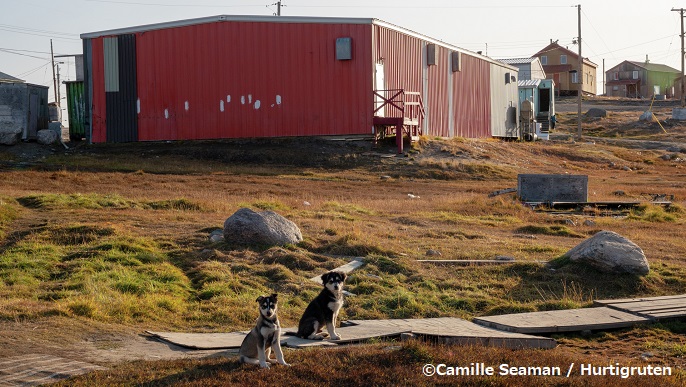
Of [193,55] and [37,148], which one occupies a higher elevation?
[193,55]

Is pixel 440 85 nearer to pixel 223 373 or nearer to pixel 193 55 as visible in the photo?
pixel 193 55

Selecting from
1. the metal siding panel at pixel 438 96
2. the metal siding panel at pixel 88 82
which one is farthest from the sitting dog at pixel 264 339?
the metal siding panel at pixel 438 96

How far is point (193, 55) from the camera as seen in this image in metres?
34.4

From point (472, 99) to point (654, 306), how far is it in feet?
110

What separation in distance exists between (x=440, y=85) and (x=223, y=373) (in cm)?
3352

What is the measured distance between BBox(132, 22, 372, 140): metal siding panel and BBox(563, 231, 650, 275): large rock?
1932 cm

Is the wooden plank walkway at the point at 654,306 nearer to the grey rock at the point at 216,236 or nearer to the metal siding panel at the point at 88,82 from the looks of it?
the grey rock at the point at 216,236

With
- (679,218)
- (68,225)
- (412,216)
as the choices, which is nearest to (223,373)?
(68,225)

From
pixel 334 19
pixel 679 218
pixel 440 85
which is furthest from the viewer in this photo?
pixel 440 85

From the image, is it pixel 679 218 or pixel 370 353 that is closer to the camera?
pixel 370 353

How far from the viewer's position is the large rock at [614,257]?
13.9 metres

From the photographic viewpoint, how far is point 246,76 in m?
33.7

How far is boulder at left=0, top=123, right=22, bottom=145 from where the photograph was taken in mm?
33312

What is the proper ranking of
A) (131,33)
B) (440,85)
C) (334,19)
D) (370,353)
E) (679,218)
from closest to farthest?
(370,353)
(679,218)
(334,19)
(131,33)
(440,85)
